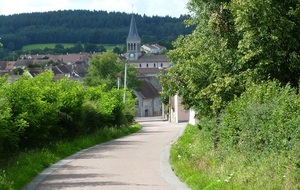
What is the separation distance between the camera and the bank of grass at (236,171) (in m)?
13.2

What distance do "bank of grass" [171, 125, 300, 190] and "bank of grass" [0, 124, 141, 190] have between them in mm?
3728

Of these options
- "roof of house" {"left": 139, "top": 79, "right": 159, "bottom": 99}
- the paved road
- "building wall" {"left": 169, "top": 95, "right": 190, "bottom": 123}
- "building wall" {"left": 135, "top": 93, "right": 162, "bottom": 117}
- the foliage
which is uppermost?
"roof of house" {"left": 139, "top": 79, "right": 159, "bottom": 99}

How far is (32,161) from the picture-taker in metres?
20.2

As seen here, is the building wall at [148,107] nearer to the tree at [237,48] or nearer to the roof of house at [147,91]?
the roof of house at [147,91]

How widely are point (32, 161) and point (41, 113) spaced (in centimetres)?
383

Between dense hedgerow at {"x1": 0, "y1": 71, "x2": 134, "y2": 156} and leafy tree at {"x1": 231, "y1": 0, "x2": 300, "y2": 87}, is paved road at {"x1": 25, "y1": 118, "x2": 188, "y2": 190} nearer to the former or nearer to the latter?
dense hedgerow at {"x1": 0, "y1": 71, "x2": 134, "y2": 156}

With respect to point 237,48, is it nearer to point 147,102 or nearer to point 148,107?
point 147,102

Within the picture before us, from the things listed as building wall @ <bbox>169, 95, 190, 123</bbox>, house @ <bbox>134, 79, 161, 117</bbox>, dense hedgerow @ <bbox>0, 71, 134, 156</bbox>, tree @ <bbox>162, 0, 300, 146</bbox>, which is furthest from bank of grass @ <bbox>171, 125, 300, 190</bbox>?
house @ <bbox>134, 79, 161, 117</bbox>

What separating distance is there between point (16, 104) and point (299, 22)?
8924mm

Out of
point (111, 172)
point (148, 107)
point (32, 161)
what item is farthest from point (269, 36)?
point (148, 107)

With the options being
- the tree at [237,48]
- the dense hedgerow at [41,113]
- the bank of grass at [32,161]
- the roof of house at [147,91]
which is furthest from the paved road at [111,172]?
the roof of house at [147,91]

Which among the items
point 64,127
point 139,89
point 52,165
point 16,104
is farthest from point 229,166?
→ point 139,89

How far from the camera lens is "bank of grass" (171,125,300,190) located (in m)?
13.2

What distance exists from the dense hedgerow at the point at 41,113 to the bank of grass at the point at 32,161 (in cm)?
46
